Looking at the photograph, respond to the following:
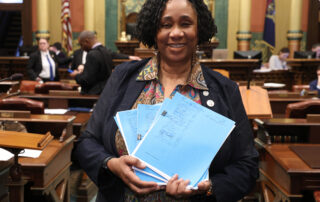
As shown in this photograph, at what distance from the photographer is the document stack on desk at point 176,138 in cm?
132

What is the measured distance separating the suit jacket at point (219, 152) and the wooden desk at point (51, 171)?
1123 mm

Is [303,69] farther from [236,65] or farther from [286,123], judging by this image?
[286,123]

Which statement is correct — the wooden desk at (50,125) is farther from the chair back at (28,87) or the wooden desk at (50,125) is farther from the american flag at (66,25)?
the american flag at (66,25)

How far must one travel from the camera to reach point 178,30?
4.85ft

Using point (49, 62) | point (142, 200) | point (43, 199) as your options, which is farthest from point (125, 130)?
point (49, 62)

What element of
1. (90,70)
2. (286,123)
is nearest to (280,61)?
(90,70)

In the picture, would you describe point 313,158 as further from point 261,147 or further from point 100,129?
point 100,129

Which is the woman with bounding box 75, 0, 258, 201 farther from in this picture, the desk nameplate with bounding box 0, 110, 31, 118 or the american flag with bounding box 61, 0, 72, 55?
the american flag with bounding box 61, 0, 72, 55

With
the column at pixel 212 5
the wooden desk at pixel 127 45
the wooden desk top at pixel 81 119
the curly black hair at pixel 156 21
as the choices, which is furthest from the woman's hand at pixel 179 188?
the column at pixel 212 5

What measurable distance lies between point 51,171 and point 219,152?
164 cm

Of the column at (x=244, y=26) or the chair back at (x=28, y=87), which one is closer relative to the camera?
the chair back at (x=28, y=87)

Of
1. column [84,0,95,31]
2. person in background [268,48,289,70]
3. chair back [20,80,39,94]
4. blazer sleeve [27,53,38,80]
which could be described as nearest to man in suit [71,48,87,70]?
blazer sleeve [27,53,38,80]

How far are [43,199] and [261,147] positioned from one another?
1663mm

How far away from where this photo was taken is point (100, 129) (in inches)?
60.5
